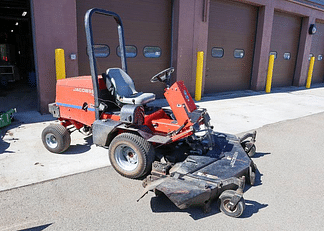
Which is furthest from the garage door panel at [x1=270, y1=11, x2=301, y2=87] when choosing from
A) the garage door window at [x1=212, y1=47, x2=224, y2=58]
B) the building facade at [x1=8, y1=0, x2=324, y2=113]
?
the garage door window at [x1=212, y1=47, x2=224, y2=58]

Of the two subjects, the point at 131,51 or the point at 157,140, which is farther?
the point at 131,51

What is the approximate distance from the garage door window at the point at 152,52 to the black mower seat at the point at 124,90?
4.92 metres

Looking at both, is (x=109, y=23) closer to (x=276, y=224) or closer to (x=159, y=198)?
(x=159, y=198)

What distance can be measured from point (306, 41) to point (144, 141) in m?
15.0

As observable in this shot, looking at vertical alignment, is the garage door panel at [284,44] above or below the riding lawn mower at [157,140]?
above

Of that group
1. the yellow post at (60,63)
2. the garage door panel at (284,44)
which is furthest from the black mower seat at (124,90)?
the garage door panel at (284,44)

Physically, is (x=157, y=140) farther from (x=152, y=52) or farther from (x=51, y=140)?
(x=152, y=52)

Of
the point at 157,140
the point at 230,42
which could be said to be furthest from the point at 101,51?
the point at 230,42

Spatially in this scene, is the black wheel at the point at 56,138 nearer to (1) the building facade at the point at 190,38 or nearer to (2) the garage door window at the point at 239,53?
(1) the building facade at the point at 190,38

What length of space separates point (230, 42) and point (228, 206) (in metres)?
10.3

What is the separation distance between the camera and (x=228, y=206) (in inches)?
121

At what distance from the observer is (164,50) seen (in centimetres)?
987

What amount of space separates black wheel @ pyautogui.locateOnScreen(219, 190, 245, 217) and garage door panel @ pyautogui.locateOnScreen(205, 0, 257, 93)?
29.2 ft

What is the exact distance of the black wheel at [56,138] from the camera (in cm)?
454
